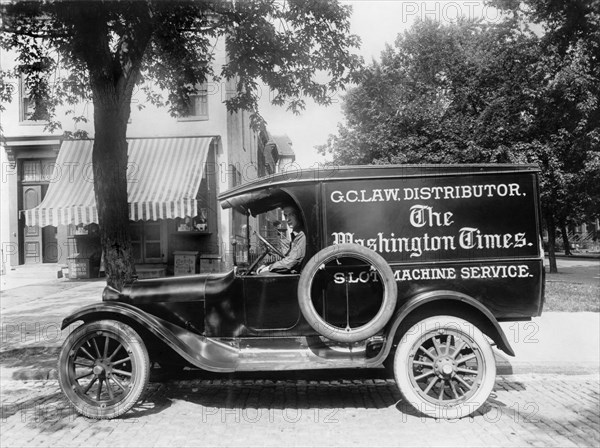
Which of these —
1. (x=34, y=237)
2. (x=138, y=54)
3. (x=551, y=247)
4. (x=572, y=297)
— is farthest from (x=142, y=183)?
(x=551, y=247)

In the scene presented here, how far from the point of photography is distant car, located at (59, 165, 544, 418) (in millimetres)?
4188

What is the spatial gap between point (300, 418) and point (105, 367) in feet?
5.79

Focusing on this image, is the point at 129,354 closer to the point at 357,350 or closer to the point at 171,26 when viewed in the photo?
the point at 357,350

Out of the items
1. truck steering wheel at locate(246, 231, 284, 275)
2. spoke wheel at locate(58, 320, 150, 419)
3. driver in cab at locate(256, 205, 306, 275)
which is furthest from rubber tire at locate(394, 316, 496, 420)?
spoke wheel at locate(58, 320, 150, 419)

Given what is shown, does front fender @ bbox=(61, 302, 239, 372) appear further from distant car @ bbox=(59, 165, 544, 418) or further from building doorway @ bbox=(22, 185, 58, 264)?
building doorway @ bbox=(22, 185, 58, 264)

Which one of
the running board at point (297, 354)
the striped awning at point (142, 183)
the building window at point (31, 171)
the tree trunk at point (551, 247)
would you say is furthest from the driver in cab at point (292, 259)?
the tree trunk at point (551, 247)

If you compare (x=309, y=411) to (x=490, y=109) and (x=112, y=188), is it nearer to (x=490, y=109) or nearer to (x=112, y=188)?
(x=112, y=188)

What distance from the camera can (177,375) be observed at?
4762 millimetres

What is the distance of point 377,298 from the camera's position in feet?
14.4

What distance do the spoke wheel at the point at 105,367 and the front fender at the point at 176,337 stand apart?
0.09 meters

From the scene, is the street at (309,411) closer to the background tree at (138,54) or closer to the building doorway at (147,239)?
the background tree at (138,54)

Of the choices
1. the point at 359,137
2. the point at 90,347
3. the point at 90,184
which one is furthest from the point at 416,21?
the point at 90,347

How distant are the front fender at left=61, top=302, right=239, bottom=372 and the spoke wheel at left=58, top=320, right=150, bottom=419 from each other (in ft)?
0.31

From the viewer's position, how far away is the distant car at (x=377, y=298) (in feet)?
13.7
